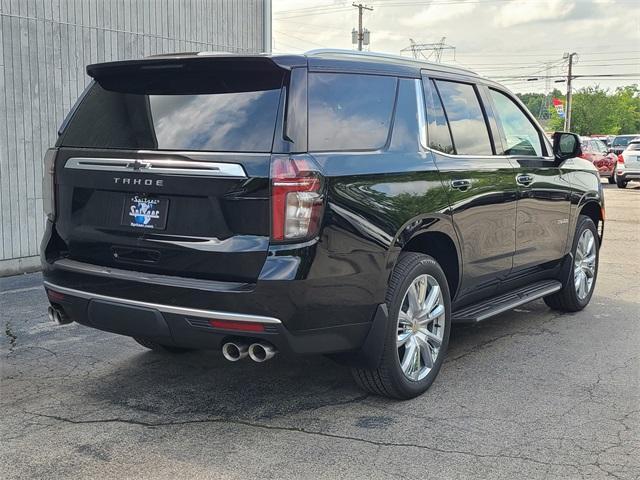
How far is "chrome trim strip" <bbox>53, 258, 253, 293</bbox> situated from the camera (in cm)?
356

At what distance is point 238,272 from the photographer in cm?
355

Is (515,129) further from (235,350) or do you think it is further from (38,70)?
→ (38,70)

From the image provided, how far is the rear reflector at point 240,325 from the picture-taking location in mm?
3520

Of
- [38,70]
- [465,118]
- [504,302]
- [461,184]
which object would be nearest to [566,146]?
[465,118]

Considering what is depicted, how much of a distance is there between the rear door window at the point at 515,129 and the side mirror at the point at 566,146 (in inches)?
9.0

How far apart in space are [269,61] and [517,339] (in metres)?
3.17

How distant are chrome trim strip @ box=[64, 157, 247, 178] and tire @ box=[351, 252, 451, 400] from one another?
1.13 meters

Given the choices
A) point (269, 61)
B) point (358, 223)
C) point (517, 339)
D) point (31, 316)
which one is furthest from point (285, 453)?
point (31, 316)

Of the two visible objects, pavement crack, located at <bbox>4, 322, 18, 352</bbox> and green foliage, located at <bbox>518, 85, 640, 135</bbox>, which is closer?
pavement crack, located at <bbox>4, 322, 18, 352</bbox>

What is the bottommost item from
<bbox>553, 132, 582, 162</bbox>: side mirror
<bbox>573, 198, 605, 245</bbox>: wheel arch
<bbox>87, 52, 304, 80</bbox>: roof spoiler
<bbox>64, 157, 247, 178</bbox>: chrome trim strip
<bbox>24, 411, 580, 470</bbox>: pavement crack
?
<bbox>24, 411, 580, 470</bbox>: pavement crack

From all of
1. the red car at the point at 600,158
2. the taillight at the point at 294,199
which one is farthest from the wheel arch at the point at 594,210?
the red car at the point at 600,158

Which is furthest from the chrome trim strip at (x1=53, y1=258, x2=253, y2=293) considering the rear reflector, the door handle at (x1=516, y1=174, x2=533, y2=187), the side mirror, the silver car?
the silver car

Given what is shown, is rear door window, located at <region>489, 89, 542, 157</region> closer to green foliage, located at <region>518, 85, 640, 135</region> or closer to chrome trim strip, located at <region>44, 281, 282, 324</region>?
chrome trim strip, located at <region>44, 281, 282, 324</region>

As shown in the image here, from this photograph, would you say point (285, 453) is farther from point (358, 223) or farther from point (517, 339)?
point (517, 339)
